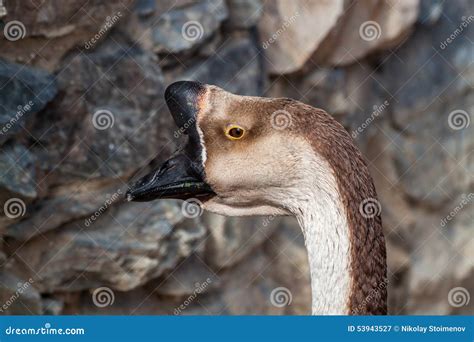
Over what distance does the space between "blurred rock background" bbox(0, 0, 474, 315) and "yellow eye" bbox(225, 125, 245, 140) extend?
1104 millimetres

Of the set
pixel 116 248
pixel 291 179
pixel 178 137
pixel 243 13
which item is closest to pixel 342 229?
pixel 291 179

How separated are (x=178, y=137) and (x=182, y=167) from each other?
113cm

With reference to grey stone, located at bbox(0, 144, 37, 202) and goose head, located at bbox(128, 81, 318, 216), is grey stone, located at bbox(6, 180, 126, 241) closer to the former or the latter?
grey stone, located at bbox(0, 144, 37, 202)

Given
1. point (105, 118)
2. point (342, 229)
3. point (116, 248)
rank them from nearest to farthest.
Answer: point (342, 229) < point (105, 118) < point (116, 248)

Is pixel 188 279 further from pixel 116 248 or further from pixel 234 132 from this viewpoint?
pixel 234 132

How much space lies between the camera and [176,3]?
A: 332 centimetres

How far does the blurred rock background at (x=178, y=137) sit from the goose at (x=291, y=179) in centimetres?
106

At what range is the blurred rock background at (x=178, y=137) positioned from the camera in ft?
9.93

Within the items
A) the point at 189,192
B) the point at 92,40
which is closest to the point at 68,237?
the point at 92,40

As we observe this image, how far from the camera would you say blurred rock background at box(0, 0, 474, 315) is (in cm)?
303

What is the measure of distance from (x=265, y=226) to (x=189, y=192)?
6.08 feet

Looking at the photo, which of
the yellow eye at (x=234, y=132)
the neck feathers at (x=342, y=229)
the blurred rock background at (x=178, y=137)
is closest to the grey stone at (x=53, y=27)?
the blurred rock background at (x=178, y=137)

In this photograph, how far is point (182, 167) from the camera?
1.88 m

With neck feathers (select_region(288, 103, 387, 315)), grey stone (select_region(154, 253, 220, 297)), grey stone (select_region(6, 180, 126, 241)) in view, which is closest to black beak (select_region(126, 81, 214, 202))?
neck feathers (select_region(288, 103, 387, 315))
